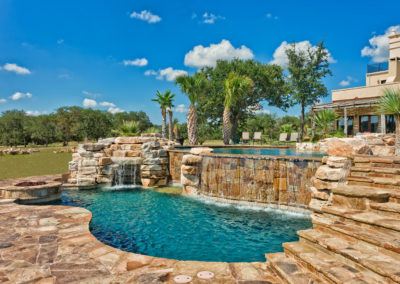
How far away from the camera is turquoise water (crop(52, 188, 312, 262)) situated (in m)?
4.60

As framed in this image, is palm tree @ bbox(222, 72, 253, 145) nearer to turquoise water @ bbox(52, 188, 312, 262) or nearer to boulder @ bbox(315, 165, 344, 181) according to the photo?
turquoise water @ bbox(52, 188, 312, 262)

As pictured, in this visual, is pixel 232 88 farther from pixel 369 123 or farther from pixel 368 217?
pixel 368 217

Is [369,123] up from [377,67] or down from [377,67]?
down

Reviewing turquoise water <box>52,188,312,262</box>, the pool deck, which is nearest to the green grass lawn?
turquoise water <box>52,188,312,262</box>

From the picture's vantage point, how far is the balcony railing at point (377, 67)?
1001 inches

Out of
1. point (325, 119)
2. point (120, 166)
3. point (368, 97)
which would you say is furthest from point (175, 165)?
point (368, 97)

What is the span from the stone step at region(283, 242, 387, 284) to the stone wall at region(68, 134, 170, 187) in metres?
8.16

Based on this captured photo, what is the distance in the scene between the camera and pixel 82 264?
130 inches

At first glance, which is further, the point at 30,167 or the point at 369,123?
the point at 369,123

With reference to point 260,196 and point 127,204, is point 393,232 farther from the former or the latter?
point 127,204

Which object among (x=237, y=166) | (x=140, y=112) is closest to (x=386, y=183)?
(x=237, y=166)

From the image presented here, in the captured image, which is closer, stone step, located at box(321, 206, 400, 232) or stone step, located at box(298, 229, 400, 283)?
stone step, located at box(298, 229, 400, 283)

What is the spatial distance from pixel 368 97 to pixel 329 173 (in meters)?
19.1

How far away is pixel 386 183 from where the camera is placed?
4336mm
